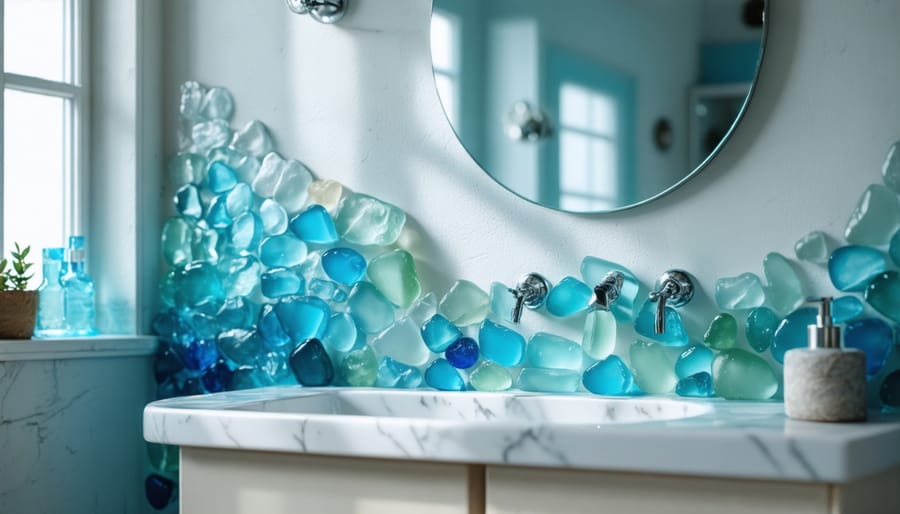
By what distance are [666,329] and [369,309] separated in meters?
0.63

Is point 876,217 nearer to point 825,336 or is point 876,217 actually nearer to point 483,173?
point 825,336

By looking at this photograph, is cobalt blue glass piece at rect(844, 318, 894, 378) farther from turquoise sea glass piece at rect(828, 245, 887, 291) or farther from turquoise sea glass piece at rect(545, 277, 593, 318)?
turquoise sea glass piece at rect(545, 277, 593, 318)

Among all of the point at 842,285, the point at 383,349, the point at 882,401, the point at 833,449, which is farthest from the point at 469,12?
the point at 833,449

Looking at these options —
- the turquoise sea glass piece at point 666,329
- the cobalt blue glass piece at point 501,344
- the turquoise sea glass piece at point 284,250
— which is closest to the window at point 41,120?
the turquoise sea glass piece at point 284,250

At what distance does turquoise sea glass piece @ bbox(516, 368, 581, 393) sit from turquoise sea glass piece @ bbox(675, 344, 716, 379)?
0.21 metres

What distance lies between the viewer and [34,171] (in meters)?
2.57

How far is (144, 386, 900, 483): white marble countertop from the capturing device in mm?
1461

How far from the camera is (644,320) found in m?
2.12

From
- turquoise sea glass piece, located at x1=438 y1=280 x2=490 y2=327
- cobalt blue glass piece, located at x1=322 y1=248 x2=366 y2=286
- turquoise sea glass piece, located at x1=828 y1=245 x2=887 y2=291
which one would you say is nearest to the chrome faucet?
turquoise sea glass piece, located at x1=828 y1=245 x2=887 y2=291

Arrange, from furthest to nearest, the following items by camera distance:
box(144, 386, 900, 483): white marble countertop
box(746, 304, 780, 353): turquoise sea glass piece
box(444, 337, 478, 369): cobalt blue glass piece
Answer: box(444, 337, 478, 369): cobalt blue glass piece, box(746, 304, 780, 353): turquoise sea glass piece, box(144, 386, 900, 483): white marble countertop

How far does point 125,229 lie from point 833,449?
173 centimetres

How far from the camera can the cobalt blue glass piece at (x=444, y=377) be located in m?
2.29

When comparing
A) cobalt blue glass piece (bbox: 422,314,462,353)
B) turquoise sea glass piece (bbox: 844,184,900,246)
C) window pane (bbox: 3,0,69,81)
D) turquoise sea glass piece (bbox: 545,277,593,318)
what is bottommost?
cobalt blue glass piece (bbox: 422,314,462,353)

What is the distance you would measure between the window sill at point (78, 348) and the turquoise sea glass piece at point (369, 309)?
521mm
